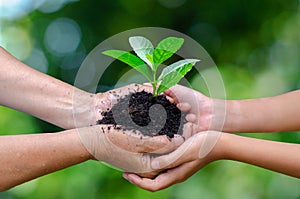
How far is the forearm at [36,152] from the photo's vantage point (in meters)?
1.11

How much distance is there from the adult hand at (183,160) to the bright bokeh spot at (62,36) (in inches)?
54.5

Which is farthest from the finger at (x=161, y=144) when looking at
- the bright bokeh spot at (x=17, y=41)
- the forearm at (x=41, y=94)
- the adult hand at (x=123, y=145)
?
the bright bokeh spot at (x=17, y=41)

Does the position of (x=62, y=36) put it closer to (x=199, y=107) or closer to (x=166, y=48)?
(x=199, y=107)

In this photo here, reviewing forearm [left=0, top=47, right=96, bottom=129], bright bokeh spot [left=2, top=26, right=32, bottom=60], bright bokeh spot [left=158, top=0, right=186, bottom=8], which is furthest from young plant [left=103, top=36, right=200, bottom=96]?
bright bokeh spot [left=2, top=26, right=32, bottom=60]

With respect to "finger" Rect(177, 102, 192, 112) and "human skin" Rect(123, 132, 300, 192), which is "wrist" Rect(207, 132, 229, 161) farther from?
"finger" Rect(177, 102, 192, 112)

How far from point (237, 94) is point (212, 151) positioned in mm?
934

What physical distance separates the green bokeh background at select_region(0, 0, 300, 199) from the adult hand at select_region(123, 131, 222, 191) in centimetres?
83

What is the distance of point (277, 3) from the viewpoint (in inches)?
93.7

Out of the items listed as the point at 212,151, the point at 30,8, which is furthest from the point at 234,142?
the point at 30,8

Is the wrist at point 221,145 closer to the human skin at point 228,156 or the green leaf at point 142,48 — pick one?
the human skin at point 228,156

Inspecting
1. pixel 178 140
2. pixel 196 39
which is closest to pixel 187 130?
pixel 178 140

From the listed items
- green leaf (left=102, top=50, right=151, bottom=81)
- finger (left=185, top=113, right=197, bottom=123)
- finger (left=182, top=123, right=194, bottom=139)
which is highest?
green leaf (left=102, top=50, right=151, bottom=81)

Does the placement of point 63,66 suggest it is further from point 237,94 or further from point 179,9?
point 237,94

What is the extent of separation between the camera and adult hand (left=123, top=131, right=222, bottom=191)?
1143mm
